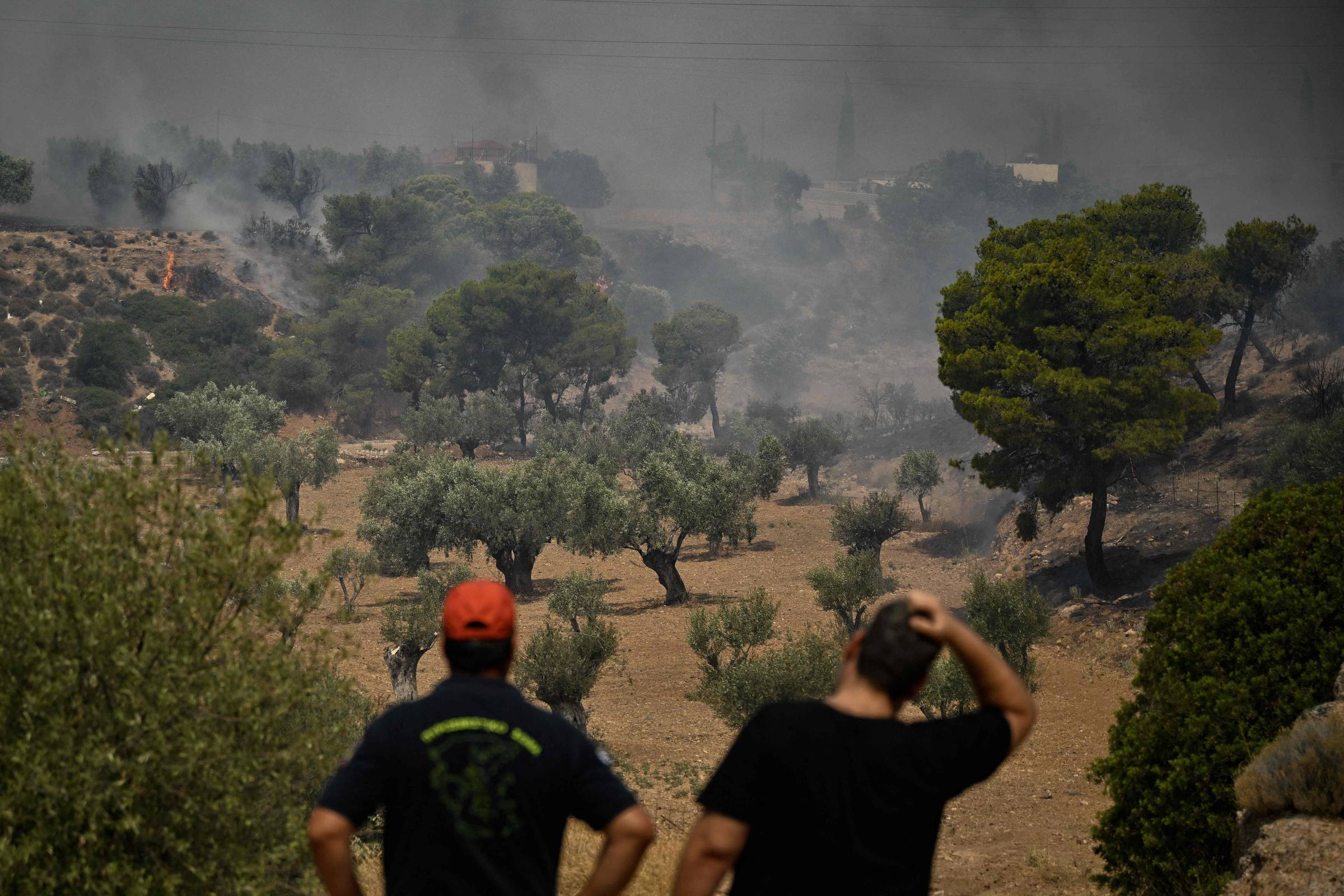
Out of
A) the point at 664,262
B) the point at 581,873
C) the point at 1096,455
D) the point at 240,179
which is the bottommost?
the point at 581,873

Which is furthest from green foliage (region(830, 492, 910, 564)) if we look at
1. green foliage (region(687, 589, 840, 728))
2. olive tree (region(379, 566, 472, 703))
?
olive tree (region(379, 566, 472, 703))

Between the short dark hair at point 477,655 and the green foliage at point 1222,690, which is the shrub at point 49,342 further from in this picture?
the short dark hair at point 477,655

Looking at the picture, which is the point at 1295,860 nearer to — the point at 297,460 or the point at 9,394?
the point at 297,460

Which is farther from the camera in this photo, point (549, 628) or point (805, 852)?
point (549, 628)

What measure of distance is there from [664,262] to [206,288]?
80338mm

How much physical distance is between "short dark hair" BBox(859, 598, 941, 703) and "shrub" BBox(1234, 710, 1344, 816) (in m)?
5.81

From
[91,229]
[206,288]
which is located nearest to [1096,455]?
[206,288]

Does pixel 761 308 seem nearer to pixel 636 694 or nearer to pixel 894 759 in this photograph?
pixel 636 694

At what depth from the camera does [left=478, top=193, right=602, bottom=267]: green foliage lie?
13075cm

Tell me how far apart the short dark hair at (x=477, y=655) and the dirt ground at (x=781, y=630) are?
489 centimetres

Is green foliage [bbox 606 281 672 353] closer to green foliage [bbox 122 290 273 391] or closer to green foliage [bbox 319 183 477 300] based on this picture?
green foliage [bbox 319 183 477 300]

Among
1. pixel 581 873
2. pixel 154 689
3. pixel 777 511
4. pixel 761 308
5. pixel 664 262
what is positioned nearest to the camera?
pixel 154 689

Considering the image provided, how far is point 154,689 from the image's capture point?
599cm

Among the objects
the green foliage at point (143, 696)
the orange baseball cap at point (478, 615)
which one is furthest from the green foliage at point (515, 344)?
the orange baseball cap at point (478, 615)
